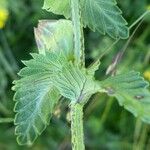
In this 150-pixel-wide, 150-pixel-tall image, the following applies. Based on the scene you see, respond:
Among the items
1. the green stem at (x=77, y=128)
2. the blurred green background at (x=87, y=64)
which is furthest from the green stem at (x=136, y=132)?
the green stem at (x=77, y=128)

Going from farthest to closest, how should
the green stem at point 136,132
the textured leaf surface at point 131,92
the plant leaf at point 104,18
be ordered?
the green stem at point 136,132 < the plant leaf at point 104,18 < the textured leaf surface at point 131,92

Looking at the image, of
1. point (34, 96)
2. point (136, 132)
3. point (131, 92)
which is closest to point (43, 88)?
point (34, 96)

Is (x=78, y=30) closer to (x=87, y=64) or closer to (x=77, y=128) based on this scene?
(x=77, y=128)

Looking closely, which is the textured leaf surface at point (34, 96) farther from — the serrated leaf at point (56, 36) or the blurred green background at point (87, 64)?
the blurred green background at point (87, 64)

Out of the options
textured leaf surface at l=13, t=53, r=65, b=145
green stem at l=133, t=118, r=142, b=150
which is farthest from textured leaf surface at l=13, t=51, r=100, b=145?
green stem at l=133, t=118, r=142, b=150

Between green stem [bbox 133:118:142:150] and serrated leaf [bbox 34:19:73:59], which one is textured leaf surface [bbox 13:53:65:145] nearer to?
serrated leaf [bbox 34:19:73:59]

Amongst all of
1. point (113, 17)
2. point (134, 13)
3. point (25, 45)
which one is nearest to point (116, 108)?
point (134, 13)

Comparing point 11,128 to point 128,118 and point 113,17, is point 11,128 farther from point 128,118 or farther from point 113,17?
point 113,17
